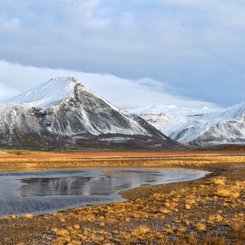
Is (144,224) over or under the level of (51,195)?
over

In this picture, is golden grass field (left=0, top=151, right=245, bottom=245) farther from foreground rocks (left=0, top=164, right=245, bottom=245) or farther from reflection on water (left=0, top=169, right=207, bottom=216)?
reflection on water (left=0, top=169, right=207, bottom=216)

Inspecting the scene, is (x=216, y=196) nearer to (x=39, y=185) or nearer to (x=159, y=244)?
(x=159, y=244)

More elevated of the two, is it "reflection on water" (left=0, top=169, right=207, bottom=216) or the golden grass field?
the golden grass field

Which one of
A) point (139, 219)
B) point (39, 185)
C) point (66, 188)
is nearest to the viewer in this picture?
point (139, 219)

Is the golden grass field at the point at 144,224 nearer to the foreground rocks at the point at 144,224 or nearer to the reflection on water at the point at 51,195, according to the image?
the foreground rocks at the point at 144,224

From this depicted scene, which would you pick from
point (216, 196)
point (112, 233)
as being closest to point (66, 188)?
point (216, 196)

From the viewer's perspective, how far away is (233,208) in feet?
96.9

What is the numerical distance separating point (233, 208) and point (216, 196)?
6.08m

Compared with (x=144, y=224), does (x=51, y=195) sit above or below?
below

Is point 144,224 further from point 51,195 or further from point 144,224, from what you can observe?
point 51,195

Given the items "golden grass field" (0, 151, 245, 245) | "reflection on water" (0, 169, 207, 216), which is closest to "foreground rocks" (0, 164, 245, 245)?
"golden grass field" (0, 151, 245, 245)

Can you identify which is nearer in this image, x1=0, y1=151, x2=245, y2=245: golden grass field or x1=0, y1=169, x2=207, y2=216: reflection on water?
x1=0, y1=151, x2=245, y2=245: golden grass field

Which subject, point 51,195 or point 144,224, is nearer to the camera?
point 144,224

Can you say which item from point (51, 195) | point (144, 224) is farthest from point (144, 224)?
point (51, 195)
